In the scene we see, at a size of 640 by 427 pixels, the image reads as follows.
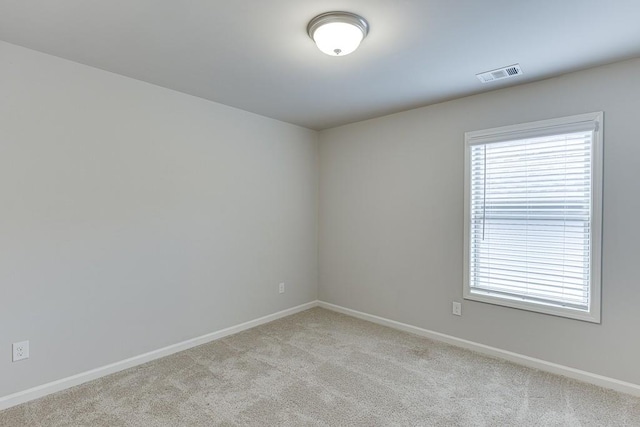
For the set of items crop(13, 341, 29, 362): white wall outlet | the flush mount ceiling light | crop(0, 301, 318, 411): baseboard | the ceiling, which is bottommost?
crop(0, 301, 318, 411): baseboard

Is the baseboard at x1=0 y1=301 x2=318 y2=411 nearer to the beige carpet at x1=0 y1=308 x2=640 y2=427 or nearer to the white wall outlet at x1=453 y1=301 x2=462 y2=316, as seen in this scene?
the beige carpet at x1=0 y1=308 x2=640 y2=427

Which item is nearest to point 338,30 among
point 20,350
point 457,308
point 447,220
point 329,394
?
point 447,220

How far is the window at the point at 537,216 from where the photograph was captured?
2477 mm

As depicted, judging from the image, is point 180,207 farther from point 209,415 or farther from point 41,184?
point 209,415

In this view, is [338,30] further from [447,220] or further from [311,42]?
[447,220]

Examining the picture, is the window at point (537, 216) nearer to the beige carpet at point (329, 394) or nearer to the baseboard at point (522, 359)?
the baseboard at point (522, 359)

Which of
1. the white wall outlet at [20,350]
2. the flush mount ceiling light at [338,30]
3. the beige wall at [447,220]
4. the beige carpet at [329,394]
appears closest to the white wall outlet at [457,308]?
the beige wall at [447,220]

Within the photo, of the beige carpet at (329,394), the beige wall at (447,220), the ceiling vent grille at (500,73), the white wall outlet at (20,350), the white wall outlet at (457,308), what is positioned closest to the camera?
the beige carpet at (329,394)

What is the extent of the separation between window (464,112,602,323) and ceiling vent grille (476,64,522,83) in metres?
0.45

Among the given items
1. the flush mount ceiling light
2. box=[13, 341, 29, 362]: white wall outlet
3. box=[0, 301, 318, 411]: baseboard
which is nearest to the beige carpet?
box=[0, 301, 318, 411]: baseboard

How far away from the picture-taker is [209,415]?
2059 mm

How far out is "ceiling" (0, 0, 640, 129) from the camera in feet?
5.77

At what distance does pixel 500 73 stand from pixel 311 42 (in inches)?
60.7

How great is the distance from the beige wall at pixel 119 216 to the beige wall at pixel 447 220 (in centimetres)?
95
